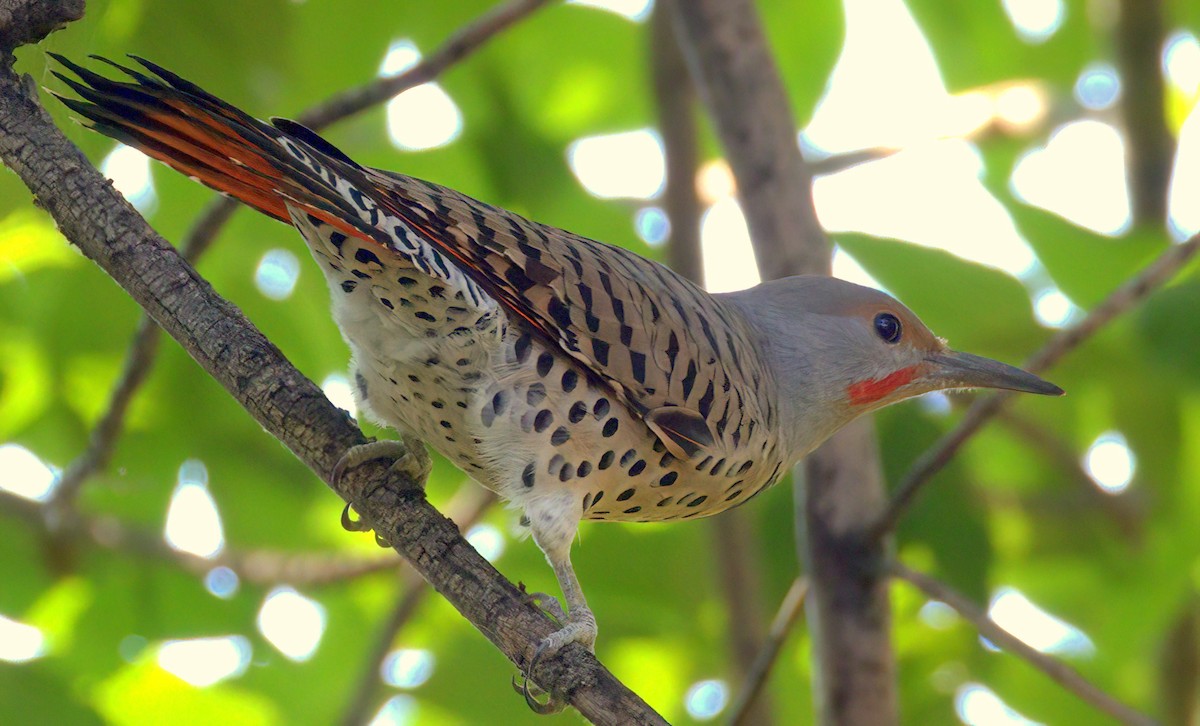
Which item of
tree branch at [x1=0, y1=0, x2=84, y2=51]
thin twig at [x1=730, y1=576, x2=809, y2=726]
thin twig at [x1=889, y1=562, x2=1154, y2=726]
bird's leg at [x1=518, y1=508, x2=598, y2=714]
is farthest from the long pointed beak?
tree branch at [x1=0, y1=0, x2=84, y2=51]

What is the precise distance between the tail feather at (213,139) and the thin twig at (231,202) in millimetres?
478

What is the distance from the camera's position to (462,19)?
4.33 meters

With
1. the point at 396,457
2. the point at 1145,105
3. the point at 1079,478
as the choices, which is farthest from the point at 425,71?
the point at 1145,105

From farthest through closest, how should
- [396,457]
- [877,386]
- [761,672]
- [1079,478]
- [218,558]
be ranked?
[1079,478] → [218,558] → [877,386] → [761,672] → [396,457]

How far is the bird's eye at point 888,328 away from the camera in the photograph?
4.18m

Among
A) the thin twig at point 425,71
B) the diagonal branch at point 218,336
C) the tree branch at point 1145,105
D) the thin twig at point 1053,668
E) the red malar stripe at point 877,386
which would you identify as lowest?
the diagonal branch at point 218,336

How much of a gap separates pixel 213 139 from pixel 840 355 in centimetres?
233

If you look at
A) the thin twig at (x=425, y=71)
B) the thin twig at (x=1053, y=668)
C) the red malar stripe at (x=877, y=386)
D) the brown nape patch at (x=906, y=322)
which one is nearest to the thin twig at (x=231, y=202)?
the thin twig at (x=425, y=71)

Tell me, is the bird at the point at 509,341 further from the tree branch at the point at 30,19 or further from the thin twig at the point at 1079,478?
the thin twig at the point at 1079,478

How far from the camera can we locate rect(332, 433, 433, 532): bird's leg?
283 centimetres

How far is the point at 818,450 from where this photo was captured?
4.16 meters

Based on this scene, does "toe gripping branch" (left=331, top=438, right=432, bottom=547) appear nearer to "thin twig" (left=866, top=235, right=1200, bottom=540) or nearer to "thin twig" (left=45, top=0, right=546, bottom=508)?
"thin twig" (left=45, top=0, right=546, bottom=508)

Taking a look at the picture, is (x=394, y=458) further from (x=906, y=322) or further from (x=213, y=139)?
(x=906, y=322)

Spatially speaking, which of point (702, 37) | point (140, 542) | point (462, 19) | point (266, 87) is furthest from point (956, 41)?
point (140, 542)
